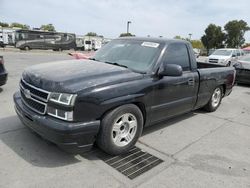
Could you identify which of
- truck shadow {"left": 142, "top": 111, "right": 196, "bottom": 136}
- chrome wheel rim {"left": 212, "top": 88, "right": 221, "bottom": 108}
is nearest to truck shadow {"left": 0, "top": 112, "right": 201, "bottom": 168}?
truck shadow {"left": 142, "top": 111, "right": 196, "bottom": 136}

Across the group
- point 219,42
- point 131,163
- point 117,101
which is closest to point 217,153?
point 131,163

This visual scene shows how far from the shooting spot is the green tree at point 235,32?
179 ft

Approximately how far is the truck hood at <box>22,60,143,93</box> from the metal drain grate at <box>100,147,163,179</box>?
43.8 inches

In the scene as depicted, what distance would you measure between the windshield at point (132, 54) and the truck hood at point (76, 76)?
287 millimetres

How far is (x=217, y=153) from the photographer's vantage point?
12.7 ft

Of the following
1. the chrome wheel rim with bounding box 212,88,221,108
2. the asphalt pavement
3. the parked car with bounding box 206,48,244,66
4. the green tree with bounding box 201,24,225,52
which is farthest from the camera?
the green tree with bounding box 201,24,225,52

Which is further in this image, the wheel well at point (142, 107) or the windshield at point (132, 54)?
the windshield at point (132, 54)

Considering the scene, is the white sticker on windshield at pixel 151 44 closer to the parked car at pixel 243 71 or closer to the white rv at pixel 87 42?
Result: the parked car at pixel 243 71

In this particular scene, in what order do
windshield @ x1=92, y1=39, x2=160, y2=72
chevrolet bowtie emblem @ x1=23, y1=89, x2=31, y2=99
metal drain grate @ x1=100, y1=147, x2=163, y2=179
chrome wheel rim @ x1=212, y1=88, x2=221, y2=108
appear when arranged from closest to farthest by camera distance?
metal drain grate @ x1=100, y1=147, x2=163, y2=179 → chevrolet bowtie emblem @ x1=23, y1=89, x2=31, y2=99 → windshield @ x1=92, y1=39, x2=160, y2=72 → chrome wheel rim @ x1=212, y1=88, x2=221, y2=108

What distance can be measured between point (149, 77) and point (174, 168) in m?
1.41

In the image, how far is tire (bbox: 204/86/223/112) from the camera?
6.01m

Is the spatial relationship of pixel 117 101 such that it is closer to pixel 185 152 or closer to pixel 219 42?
pixel 185 152

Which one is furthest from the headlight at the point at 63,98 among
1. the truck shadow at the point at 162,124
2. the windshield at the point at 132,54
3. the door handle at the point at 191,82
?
the door handle at the point at 191,82

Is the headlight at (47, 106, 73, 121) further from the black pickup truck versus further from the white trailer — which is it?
the white trailer
